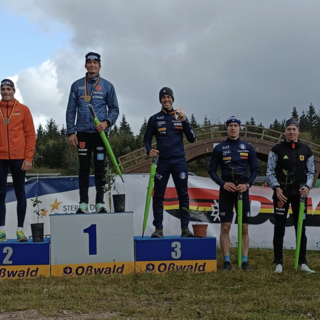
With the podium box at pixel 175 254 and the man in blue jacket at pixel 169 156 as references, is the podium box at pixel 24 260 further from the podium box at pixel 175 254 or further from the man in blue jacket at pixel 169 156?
the man in blue jacket at pixel 169 156

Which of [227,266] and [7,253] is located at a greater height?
[7,253]

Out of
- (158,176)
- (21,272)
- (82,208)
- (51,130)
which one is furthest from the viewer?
(51,130)

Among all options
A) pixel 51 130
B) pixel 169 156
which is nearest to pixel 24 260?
pixel 169 156

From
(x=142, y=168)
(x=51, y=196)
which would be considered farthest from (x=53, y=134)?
(x=51, y=196)

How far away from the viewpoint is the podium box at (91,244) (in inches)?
236

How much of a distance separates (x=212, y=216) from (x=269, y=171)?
352 cm

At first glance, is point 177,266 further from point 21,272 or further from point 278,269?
point 21,272

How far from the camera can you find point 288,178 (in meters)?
6.36

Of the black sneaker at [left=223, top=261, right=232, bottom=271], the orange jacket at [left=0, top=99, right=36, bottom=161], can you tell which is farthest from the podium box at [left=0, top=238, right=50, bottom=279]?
the black sneaker at [left=223, top=261, right=232, bottom=271]

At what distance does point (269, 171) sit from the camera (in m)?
6.45

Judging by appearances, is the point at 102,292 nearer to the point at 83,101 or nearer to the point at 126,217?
the point at 126,217

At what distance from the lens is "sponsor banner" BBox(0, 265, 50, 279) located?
595cm

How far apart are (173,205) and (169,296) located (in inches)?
199

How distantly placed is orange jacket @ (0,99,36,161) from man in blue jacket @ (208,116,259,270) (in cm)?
261
